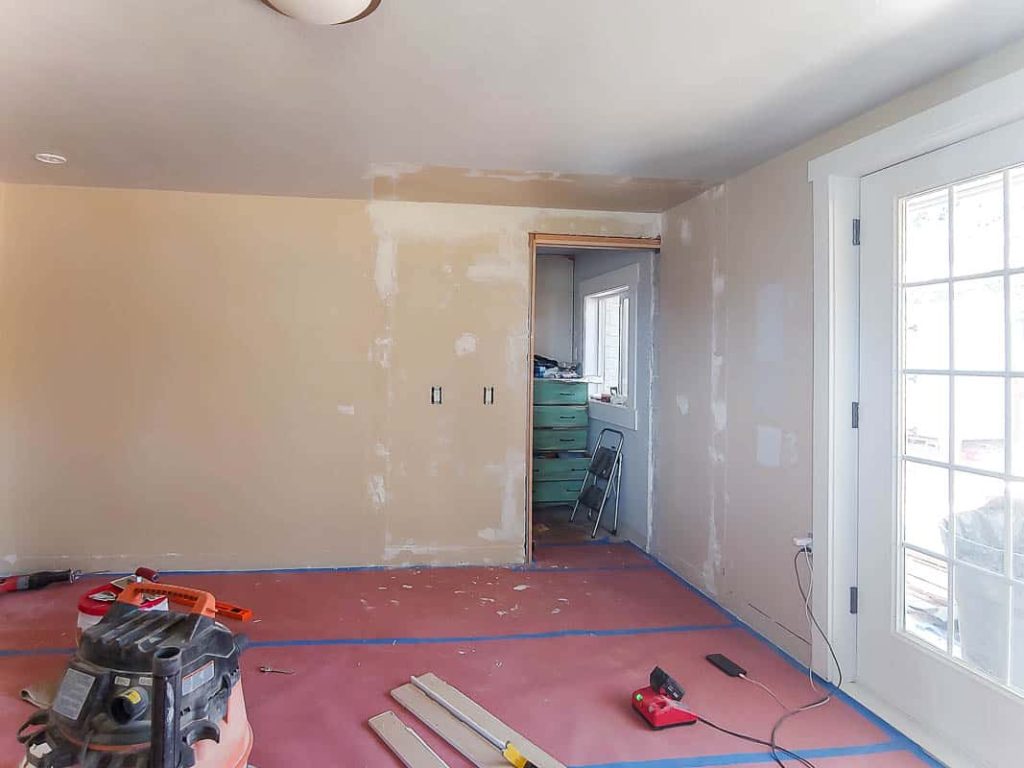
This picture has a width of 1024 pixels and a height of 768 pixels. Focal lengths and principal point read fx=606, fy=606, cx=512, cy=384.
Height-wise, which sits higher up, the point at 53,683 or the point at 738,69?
the point at 738,69

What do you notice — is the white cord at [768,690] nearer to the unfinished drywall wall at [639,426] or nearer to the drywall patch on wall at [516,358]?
the unfinished drywall wall at [639,426]

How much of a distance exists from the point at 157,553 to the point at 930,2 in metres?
4.56

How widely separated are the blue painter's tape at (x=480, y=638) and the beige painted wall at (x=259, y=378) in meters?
1.11

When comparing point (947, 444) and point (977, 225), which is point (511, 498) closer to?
point (947, 444)

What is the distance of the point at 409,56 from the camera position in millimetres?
2066

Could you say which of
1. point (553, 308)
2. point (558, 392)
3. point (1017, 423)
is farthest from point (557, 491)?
point (1017, 423)

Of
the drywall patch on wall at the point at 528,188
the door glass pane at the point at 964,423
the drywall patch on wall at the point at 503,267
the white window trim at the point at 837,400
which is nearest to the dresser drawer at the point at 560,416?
the drywall patch on wall at the point at 503,267

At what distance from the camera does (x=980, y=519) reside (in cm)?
204

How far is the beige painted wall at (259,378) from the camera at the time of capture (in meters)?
3.74

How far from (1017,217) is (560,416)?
396cm

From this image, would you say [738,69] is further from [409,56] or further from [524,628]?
[524,628]

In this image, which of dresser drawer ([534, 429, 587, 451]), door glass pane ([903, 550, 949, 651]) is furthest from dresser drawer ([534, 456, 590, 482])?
door glass pane ([903, 550, 949, 651])

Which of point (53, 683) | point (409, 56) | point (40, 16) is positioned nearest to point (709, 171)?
point (409, 56)

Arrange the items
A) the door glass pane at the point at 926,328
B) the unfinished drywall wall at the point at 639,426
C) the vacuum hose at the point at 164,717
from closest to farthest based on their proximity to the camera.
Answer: the vacuum hose at the point at 164,717 < the door glass pane at the point at 926,328 < the unfinished drywall wall at the point at 639,426
